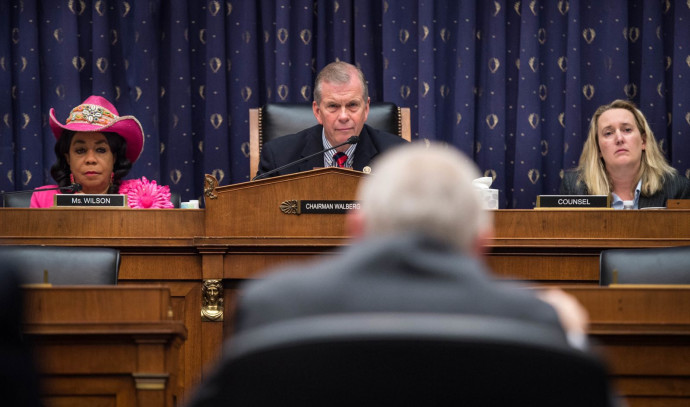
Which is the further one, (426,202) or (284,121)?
(284,121)

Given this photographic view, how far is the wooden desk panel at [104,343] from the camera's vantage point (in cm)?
198

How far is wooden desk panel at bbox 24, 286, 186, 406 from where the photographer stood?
1.98 m

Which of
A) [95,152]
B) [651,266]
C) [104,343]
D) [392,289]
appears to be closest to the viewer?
[392,289]

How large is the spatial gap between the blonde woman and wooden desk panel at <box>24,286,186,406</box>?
98.9 inches

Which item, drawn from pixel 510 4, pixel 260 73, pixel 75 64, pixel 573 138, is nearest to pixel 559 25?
pixel 510 4

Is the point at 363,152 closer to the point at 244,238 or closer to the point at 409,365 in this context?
the point at 244,238

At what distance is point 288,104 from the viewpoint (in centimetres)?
454

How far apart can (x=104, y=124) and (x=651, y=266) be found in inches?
95.3

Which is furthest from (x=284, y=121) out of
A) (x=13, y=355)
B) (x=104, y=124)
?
(x=13, y=355)

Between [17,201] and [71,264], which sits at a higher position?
[17,201]

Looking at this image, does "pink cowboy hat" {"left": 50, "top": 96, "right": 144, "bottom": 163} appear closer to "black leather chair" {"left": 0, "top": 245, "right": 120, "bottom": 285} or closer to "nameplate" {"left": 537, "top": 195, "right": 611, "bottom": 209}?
"black leather chair" {"left": 0, "top": 245, "right": 120, "bottom": 285}

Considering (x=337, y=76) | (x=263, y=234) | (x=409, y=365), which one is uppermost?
(x=337, y=76)

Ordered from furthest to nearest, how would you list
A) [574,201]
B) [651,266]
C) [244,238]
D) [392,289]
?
[574,201] → [244,238] → [651,266] → [392,289]

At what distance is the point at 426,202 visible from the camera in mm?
1165
